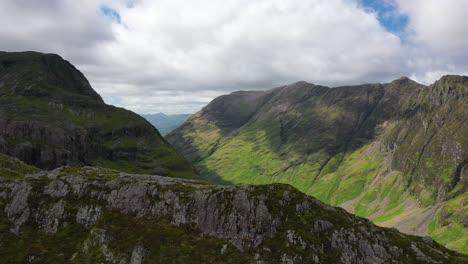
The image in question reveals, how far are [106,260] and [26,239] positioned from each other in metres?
23.1

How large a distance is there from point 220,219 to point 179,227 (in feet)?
38.1

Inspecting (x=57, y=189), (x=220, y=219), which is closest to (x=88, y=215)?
(x=57, y=189)

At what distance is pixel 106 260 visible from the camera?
88.5 meters

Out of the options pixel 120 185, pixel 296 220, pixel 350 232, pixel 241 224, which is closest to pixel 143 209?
pixel 120 185

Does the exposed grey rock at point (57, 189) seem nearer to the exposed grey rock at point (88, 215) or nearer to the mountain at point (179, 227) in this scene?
the mountain at point (179, 227)

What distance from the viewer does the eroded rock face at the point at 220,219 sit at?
92.1m

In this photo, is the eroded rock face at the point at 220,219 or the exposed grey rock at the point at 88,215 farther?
the exposed grey rock at the point at 88,215

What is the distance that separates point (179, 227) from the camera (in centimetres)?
9850

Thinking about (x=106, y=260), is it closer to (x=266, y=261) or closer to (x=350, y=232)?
(x=266, y=261)

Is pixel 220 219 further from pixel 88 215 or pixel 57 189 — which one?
pixel 57 189

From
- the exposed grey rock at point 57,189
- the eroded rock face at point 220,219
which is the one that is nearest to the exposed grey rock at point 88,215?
the eroded rock face at point 220,219

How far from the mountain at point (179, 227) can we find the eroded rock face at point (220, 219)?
27cm

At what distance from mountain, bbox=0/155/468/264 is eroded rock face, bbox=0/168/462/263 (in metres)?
0.27

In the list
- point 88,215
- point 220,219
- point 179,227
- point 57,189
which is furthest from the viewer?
point 57,189
